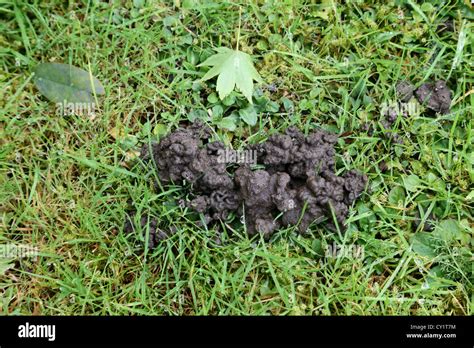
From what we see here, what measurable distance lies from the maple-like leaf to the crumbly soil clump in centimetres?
44

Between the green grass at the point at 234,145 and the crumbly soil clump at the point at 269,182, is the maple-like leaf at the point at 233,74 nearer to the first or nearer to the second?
the green grass at the point at 234,145

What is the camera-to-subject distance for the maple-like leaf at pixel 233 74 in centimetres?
439

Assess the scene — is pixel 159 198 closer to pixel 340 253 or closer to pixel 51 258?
pixel 51 258

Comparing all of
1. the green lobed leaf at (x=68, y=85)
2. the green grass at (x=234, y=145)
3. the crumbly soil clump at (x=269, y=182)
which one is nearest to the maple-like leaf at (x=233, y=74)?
the green grass at (x=234, y=145)

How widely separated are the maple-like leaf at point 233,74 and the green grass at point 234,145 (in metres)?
0.16

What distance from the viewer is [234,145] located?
176 inches

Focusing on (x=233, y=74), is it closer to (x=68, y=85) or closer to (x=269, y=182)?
(x=269, y=182)

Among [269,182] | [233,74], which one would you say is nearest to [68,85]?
[233,74]

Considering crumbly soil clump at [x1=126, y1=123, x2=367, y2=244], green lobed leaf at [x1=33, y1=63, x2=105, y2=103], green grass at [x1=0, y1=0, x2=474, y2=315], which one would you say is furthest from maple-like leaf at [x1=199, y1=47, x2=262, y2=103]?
green lobed leaf at [x1=33, y1=63, x2=105, y2=103]

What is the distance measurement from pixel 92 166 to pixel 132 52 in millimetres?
1013

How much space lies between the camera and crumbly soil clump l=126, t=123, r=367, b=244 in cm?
410

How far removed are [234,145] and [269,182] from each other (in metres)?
0.51

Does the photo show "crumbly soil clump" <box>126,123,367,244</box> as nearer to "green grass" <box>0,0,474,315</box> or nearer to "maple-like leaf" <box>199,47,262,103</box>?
"green grass" <box>0,0,474,315</box>

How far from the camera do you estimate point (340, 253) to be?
4.12 m
